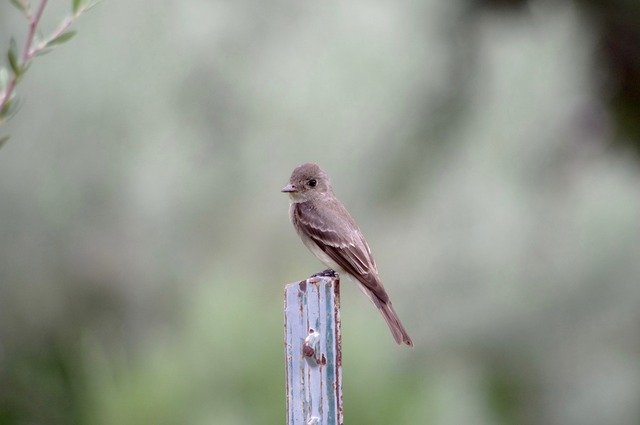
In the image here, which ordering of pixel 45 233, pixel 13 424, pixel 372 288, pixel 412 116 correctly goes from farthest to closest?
pixel 412 116, pixel 45 233, pixel 13 424, pixel 372 288

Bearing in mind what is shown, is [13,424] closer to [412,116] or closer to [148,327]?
[148,327]

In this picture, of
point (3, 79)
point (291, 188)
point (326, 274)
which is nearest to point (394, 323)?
point (326, 274)

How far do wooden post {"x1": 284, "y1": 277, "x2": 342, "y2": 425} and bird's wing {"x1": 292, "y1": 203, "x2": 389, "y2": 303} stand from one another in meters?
→ 1.53

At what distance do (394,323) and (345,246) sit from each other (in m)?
0.47

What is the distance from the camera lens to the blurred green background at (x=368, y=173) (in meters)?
5.64

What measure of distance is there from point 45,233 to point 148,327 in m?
0.81

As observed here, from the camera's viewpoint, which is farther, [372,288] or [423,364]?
[423,364]

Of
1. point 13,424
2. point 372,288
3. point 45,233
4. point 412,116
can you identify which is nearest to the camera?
point 372,288

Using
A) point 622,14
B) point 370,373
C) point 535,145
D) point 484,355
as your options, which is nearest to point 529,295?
point 484,355

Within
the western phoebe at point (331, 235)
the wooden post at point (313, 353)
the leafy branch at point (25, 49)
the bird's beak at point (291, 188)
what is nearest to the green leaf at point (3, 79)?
the leafy branch at point (25, 49)

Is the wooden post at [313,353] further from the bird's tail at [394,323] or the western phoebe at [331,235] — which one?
the western phoebe at [331,235]

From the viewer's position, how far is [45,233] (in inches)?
225

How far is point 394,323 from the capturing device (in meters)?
3.71

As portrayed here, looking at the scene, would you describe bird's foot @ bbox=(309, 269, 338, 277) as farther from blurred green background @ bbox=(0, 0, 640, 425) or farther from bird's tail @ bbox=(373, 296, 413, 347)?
blurred green background @ bbox=(0, 0, 640, 425)
